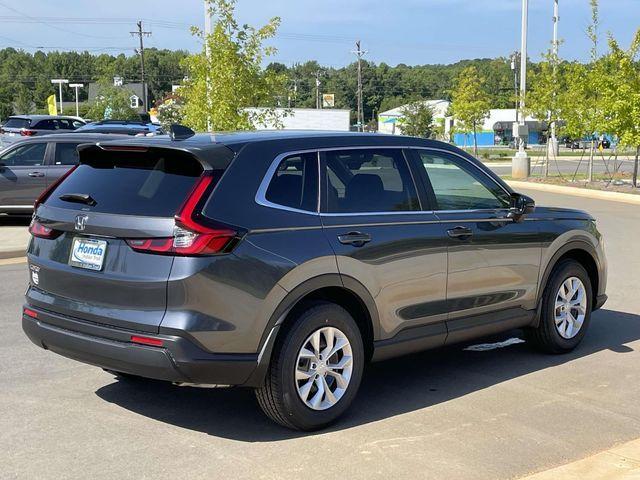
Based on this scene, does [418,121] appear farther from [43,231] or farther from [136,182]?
[136,182]

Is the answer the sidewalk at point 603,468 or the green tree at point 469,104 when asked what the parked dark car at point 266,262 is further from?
the green tree at point 469,104

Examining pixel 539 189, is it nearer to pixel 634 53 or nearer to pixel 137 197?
pixel 634 53

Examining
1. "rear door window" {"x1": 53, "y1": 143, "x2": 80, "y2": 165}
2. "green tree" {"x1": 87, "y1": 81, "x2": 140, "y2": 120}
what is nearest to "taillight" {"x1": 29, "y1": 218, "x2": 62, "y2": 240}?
"rear door window" {"x1": 53, "y1": 143, "x2": 80, "y2": 165}

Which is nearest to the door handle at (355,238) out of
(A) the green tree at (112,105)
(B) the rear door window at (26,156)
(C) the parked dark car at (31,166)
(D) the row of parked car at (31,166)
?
(D) the row of parked car at (31,166)

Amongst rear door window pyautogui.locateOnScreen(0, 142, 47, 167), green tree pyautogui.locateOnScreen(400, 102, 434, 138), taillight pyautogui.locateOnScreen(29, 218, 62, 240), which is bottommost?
taillight pyautogui.locateOnScreen(29, 218, 62, 240)

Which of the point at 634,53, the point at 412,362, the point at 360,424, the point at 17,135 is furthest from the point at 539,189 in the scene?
the point at 360,424

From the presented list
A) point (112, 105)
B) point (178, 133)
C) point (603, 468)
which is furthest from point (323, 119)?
point (603, 468)

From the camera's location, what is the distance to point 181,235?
14.5 feet

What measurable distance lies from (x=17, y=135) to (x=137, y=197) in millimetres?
28121

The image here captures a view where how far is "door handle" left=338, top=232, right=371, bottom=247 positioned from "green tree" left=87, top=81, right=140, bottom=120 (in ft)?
170

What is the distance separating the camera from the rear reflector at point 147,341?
14.5 ft

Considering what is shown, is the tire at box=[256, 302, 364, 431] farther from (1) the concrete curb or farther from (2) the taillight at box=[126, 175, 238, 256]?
(1) the concrete curb

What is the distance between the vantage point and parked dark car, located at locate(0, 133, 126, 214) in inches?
595

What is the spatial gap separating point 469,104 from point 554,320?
1425 inches
